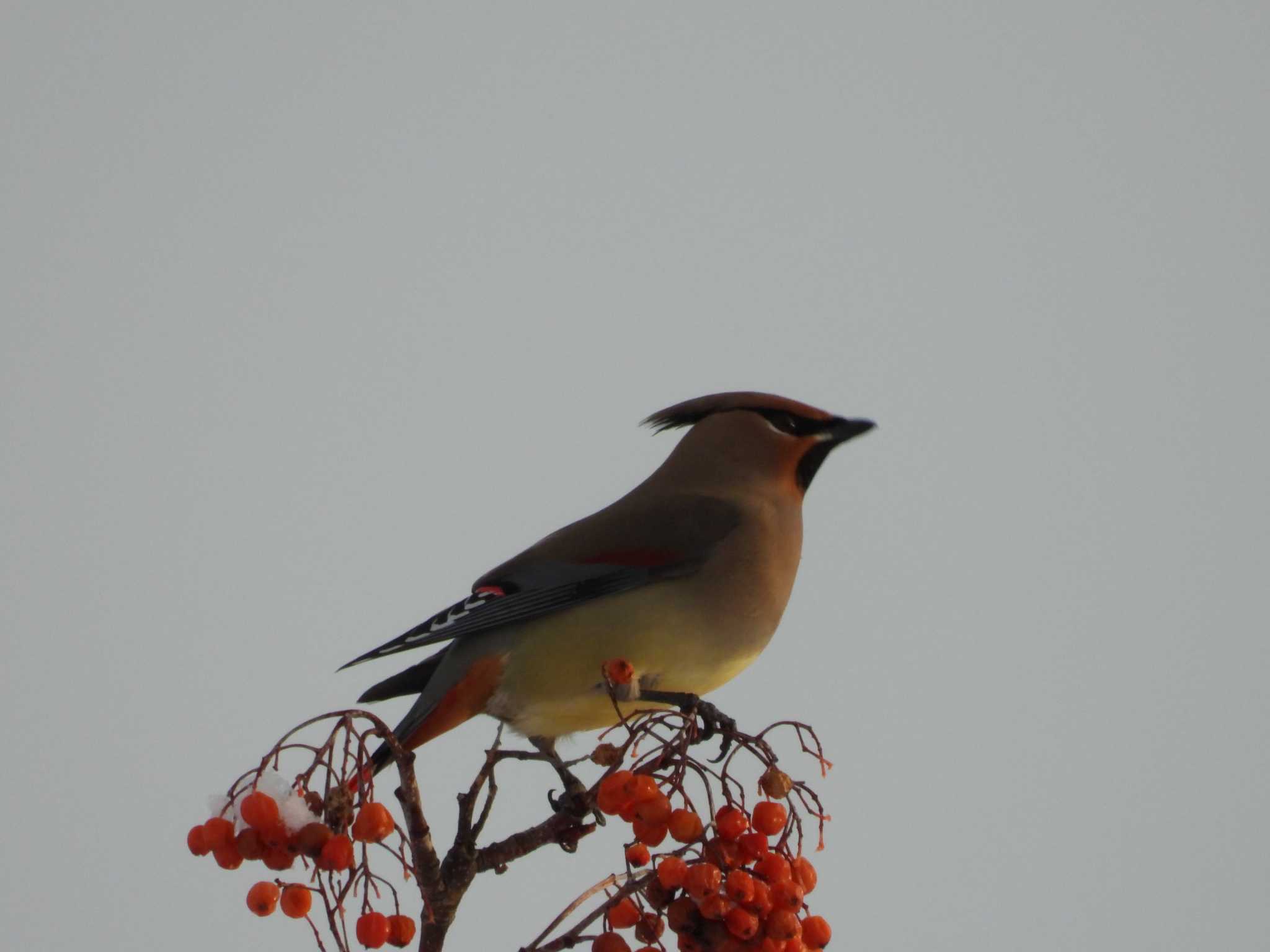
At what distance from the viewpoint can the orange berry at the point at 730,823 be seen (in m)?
A: 2.47

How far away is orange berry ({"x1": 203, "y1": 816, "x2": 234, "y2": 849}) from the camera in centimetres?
234

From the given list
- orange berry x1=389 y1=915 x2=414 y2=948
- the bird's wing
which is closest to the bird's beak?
the bird's wing

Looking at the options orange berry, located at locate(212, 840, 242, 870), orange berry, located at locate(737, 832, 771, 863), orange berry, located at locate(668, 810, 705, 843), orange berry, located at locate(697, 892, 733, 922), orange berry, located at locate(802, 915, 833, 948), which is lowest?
orange berry, located at locate(802, 915, 833, 948)

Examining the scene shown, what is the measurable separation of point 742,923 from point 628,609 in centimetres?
124

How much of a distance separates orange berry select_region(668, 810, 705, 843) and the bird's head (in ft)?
5.40

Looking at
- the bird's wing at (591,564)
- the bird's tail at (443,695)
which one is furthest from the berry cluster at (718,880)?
the bird's wing at (591,564)

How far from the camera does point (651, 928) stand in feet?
8.30

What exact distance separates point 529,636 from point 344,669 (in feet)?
1.56

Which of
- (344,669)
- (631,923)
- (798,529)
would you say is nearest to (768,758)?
(631,923)

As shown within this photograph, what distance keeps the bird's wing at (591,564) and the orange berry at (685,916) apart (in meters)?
1.07

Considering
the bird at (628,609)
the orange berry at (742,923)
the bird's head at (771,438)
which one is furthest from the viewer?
the bird's head at (771,438)

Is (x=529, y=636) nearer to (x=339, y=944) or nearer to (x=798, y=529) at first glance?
(x=798, y=529)

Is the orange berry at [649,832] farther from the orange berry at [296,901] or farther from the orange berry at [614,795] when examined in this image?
the orange berry at [296,901]

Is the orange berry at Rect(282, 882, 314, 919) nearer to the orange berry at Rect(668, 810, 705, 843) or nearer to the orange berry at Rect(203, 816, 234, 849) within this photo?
the orange berry at Rect(203, 816, 234, 849)
